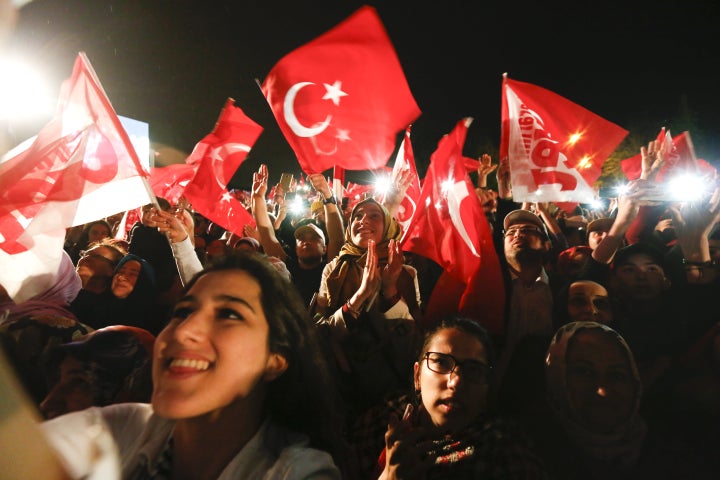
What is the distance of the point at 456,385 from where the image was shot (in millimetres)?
1942

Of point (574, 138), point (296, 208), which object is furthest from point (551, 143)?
point (296, 208)

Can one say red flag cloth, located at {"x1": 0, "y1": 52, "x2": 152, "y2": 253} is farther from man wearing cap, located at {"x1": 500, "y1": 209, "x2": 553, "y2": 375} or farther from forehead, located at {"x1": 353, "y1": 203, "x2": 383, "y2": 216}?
man wearing cap, located at {"x1": 500, "y1": 209, "x2": 553, "y2": 375}

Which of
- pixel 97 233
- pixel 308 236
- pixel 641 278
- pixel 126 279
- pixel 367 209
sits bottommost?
pixel 641 278

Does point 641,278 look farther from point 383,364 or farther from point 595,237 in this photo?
point 383,364

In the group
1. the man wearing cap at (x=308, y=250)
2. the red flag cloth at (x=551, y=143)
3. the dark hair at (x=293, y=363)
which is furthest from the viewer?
the man wearing cap at (x=308, y=250)

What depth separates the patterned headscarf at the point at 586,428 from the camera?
186 cm

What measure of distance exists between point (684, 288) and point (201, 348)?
3214 millimetres

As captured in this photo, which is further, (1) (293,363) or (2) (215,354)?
(1) (293,363)

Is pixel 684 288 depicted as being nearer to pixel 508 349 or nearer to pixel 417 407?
pixel 508 349

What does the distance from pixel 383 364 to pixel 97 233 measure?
4361 mm

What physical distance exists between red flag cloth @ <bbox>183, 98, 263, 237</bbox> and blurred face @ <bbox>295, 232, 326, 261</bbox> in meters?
1.36

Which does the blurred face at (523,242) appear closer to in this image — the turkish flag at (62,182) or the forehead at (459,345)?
the forehead at (459,345)

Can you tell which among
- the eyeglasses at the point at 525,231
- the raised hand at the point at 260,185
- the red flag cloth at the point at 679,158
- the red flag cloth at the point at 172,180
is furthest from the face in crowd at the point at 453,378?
the red flag cloth at the point at 172,180

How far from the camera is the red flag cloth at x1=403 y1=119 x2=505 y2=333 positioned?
2.89 meters
